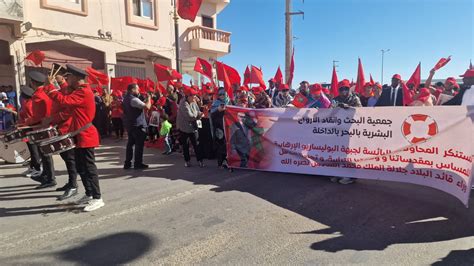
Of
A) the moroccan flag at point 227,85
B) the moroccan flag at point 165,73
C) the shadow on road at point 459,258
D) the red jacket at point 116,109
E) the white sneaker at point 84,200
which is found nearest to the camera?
the shadow on road at point 459,258

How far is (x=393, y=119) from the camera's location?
17.4 feet

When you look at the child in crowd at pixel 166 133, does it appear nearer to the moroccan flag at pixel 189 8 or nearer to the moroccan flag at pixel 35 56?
the moroccan flag at pixel 189 8

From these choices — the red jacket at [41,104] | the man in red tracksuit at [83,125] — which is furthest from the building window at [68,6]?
the man in red tracksuit at [83,125]

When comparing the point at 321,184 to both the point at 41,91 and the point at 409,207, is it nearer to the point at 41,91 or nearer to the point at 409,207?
the point at 409,207

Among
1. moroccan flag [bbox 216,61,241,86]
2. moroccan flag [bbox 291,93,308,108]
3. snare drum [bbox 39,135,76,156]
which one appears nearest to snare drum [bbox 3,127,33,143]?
snare drum [bbox 39,135,76,156]

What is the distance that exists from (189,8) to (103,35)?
6.26 meters

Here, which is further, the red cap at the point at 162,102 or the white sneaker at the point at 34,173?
the red cap at the point at 162,102

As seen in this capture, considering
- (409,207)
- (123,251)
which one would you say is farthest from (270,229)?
(409,207)

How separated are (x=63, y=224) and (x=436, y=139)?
17.1 feet

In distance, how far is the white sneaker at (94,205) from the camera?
4633 millimetres

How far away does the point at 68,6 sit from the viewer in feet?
50.0

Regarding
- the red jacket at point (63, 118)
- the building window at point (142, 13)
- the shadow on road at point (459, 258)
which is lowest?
the shadow on road at point (459, 258)

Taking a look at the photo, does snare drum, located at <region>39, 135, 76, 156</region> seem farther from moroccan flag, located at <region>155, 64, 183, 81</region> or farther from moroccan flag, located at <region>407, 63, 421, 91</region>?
moroccan flag, located at <region>407, 63, 421, 91</region>

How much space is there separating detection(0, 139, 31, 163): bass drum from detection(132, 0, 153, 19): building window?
12330mm
